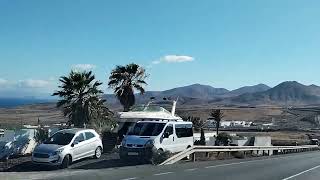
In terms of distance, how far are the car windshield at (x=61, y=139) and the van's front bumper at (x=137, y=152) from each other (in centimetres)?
328

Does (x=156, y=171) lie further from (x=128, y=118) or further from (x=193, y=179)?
(x=128, y=118)

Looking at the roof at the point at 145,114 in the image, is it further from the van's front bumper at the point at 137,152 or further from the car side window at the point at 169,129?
the van's front bumper at the point at 137,152

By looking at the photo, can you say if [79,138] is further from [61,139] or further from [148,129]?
[148,129]

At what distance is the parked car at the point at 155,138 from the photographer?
26.0 meters

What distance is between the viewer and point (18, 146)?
28.2 meters

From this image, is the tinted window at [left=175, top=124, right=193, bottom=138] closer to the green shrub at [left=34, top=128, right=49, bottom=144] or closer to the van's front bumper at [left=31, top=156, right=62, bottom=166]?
the green shrub at [left=34, top=128, right=49, bottom=144]

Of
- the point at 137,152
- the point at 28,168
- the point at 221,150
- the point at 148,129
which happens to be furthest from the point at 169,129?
the point at 221,150

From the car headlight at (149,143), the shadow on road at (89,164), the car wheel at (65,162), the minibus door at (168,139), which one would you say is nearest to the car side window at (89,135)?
the shadow on road at (89,164)

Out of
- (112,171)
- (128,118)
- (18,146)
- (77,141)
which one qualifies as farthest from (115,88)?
(112,171)

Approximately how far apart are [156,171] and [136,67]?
24.3 m

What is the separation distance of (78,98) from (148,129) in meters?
8.84

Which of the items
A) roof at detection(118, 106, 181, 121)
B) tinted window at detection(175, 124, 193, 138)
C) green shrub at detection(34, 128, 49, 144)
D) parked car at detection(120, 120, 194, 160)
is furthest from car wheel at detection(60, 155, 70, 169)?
roof at detection(118, 106, 181, 121)

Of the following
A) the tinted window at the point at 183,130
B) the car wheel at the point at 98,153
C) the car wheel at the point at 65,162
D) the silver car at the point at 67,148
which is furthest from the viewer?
the tinted window at the point at 183,130

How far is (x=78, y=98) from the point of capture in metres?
34.8
